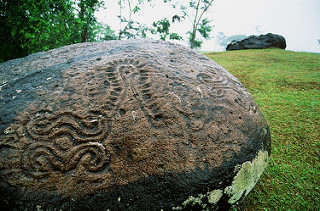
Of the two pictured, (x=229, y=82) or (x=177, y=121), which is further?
(x=229, y=82)

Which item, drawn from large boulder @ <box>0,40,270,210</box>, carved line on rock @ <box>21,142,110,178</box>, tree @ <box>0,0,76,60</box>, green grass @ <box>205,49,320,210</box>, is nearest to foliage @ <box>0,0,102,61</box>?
tree @ <box>0,0,76,60</box>

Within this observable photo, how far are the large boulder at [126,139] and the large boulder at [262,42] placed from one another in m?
13.2

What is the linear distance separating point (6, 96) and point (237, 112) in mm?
2044

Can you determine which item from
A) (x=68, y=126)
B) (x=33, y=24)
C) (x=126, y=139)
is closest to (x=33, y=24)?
(x=33, y=24)

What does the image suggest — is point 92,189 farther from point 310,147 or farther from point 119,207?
point 310,147

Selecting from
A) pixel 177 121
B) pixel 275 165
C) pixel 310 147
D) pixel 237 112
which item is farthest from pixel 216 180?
pixel 310 147

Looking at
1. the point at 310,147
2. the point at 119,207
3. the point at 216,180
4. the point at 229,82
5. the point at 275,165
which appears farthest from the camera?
the point at 310,147

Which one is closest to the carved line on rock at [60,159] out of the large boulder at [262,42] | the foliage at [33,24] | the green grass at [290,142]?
the green grass at [290,142]

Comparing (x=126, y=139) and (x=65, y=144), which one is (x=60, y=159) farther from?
(x=126, y=139)

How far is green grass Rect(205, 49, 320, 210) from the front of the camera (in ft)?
6.37

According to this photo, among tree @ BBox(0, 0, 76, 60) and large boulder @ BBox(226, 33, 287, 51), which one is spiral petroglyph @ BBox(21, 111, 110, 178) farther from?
large boulder @ BBox(226, 33, 287, 51)

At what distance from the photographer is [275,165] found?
239cm

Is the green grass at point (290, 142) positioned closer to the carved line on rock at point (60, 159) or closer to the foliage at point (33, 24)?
the carved line on rock at point (60, 159)

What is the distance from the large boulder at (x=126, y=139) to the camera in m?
1.19
